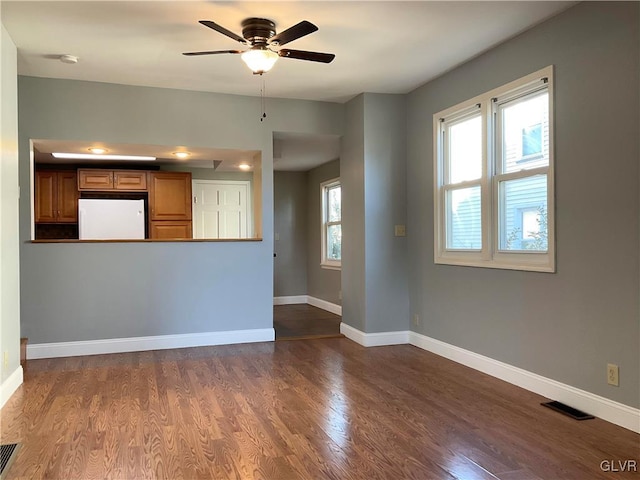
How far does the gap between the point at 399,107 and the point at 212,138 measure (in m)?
1.95

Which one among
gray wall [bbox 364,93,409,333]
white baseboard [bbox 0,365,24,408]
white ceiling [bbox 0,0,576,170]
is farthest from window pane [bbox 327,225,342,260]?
white baseboard [bbox 0,365,24,408]

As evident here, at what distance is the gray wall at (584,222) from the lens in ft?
9.05

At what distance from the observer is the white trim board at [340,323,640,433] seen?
9.22 feet

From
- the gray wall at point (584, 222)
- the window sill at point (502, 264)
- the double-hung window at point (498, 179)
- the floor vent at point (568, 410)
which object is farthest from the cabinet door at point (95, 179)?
the floor vent at point (568, 410)

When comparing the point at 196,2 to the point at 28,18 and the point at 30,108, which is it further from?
the point at 30,108

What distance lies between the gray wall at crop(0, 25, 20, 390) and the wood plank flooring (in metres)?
0.39

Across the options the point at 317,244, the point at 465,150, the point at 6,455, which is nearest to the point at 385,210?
the point at 465,150

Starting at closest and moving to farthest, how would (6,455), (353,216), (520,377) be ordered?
(6,455) → (520,377) → (353,216)

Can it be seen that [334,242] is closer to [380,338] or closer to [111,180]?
[380,338]

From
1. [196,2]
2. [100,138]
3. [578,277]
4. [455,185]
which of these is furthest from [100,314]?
[578,277]

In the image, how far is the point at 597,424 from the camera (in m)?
2.82

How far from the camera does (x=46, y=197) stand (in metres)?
6.69

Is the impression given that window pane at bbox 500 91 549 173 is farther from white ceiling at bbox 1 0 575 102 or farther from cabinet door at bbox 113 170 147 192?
cabinet door at bbox 113 170 147 192

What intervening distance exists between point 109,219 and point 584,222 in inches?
224
